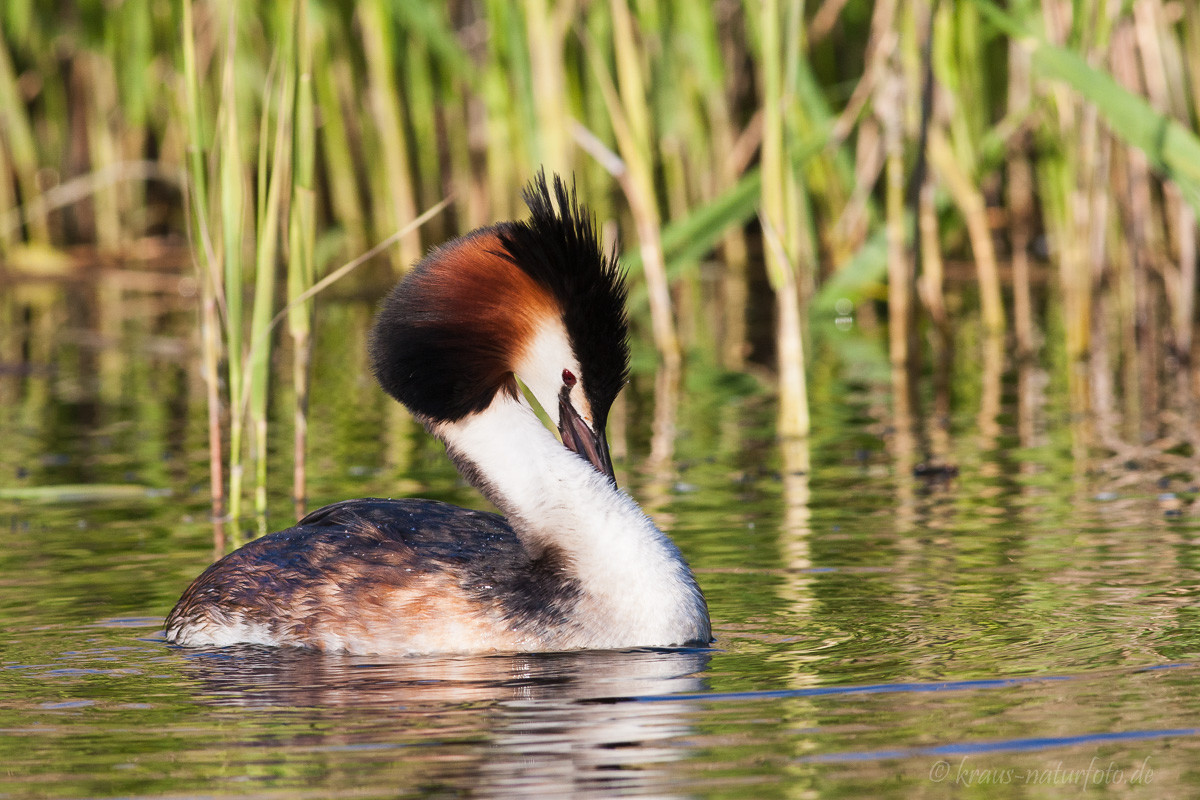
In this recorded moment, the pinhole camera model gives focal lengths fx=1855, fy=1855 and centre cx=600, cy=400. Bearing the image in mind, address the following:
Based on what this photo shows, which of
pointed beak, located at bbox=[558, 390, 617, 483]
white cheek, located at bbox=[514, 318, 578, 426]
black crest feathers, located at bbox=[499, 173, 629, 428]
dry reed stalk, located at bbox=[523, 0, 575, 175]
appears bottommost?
pointed beak, located at bbox=[558, 390, 617, 483]

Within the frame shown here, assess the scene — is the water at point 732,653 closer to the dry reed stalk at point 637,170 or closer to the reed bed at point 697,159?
the reed bed at point 697,159

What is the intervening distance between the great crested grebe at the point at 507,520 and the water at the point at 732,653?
0.13 m

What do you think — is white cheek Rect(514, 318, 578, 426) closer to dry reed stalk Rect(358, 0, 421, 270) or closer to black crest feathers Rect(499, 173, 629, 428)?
black crest feathers Rect(499, 173, 629, 428)

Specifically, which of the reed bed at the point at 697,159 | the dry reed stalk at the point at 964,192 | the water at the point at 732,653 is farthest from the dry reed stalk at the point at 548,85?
the dry reed stalk at the point at 964,192

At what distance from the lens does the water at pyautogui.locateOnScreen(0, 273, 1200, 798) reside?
3896 millimetres

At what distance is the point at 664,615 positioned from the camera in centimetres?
525

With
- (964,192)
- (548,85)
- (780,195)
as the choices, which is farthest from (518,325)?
(964,192)

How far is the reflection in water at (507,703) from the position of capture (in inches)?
154

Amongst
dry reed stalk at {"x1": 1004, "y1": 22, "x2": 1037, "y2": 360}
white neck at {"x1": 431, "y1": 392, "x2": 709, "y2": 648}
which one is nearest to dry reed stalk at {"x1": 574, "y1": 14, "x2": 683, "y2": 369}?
dry reed stalk at {"x1": 1004, "y1": 22, "x2": 1037, "y2": 360}

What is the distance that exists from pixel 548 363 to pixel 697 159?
9.32 metres

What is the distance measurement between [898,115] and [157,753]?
7.37 meters

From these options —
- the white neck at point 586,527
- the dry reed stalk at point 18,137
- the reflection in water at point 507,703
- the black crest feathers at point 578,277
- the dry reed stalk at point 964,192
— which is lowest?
the reflection in water at point 507,703

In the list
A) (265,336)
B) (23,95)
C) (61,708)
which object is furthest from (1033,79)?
(23,95)

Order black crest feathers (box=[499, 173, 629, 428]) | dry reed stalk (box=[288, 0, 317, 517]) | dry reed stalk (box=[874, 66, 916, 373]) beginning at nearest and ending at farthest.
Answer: black crest feathers (box=[499, 173, 629, 428])
dry reed stalk (box=[288, 0, 317, 517])
dry reed stalk (box=[874, 66, 916, 373])
